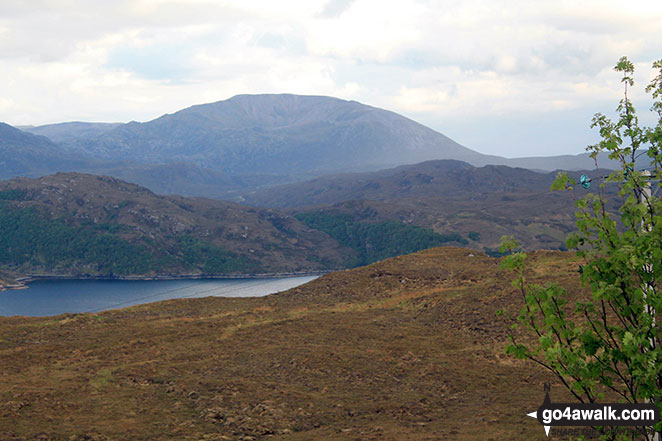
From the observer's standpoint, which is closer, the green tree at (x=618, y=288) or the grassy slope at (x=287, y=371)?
the green tree at (x=618, y=288)

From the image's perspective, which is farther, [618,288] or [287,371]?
[287,371]

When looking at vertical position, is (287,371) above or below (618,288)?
below

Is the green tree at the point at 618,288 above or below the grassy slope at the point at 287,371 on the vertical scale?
above

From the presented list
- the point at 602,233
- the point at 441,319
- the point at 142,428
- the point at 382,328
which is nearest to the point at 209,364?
the point at 142,428

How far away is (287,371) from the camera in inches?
1375

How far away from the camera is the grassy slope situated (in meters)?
26.0

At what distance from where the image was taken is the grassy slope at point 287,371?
2605 cm

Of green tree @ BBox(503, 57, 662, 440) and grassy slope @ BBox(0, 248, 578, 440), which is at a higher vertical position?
green tree @ BBox(503, 57, 662, 440)

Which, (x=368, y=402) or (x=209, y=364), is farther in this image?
(x=209, y=364)

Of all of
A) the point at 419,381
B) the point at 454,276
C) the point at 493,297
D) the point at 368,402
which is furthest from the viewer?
the point at 454,276

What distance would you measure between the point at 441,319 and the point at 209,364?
19582mm

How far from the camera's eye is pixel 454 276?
6225 cm

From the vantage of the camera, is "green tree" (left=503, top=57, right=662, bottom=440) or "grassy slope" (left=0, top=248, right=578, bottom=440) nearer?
"green tree" (left=503, top=57, right=662, bottom=440)

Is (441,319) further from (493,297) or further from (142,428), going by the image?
(142,428)
